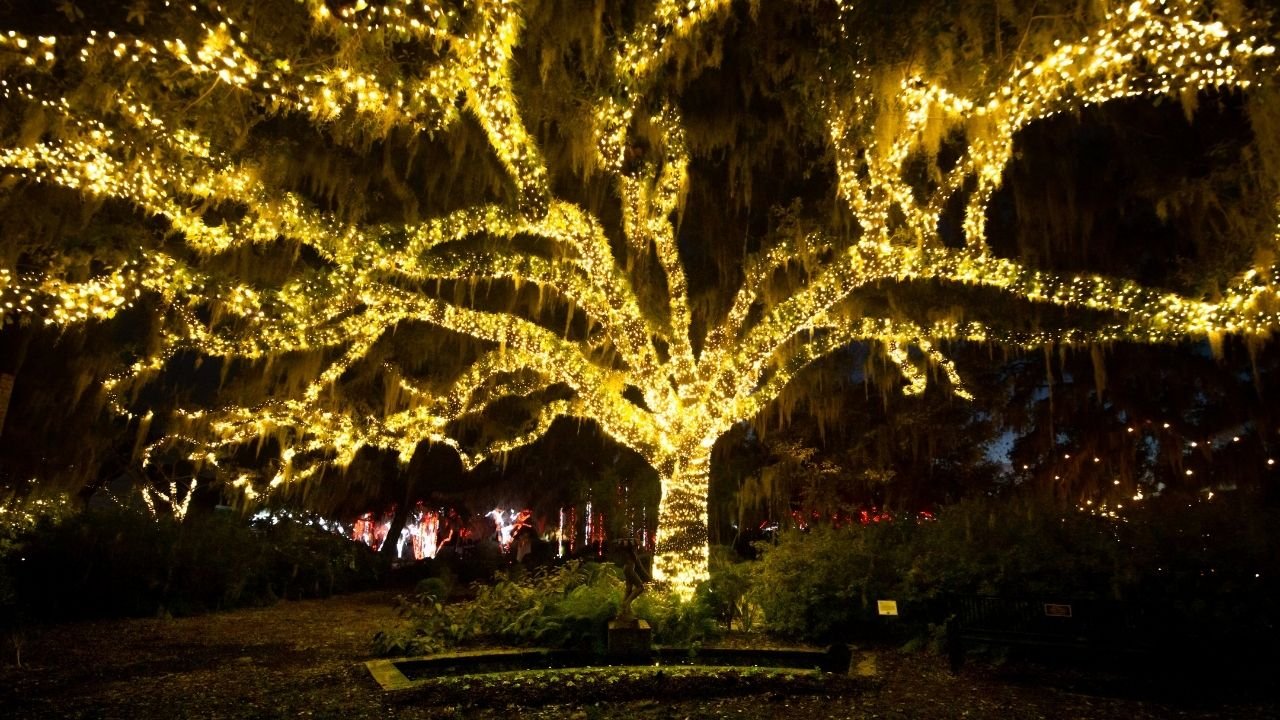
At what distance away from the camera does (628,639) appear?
6387mm

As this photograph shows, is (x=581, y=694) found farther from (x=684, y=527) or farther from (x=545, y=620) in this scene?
(x=684, y=527)

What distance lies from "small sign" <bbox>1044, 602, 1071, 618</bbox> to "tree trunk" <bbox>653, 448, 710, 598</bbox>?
3996 millimetres

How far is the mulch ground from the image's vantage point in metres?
4.79

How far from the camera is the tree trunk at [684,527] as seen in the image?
9258 millimetres

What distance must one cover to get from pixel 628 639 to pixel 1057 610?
344 centimetres

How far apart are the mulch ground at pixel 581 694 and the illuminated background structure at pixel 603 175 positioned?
3.24 metres

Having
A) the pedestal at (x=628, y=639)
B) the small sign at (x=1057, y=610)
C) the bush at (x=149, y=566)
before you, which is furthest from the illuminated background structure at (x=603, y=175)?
the small sign at (x=1057, y=610)

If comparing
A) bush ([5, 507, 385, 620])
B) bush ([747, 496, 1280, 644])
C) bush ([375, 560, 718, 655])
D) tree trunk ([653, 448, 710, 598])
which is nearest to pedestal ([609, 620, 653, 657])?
bush ([375, 560, 718, 655])

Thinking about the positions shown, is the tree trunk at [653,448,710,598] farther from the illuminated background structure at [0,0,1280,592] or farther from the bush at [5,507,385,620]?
the bush at [5,507,385,620]

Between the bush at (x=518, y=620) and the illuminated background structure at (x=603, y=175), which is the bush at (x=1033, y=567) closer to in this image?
the illuminated background structure at (x=603, y=175)

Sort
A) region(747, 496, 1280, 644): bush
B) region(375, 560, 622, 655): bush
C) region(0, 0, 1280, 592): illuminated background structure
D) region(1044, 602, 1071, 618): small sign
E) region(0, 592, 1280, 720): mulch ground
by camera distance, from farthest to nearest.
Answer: region(375, 560, 622, 655): bush < region(0, 0, 1280, 592): illuminated background structure < region(1044, 602, 1071, 618): small sign < region(747, 496, 1280, 644): bush < region(0, 592, 1280, 720): mulch ground

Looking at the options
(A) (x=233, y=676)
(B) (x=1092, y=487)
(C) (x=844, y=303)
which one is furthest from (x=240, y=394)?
(B) (x=1092, y=487)

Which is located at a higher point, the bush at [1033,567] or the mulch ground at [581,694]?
the bush at [1033,567]

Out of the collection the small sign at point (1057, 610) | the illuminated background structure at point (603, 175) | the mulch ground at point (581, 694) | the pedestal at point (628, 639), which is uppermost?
the illuminated background structure at point (603, 175)
